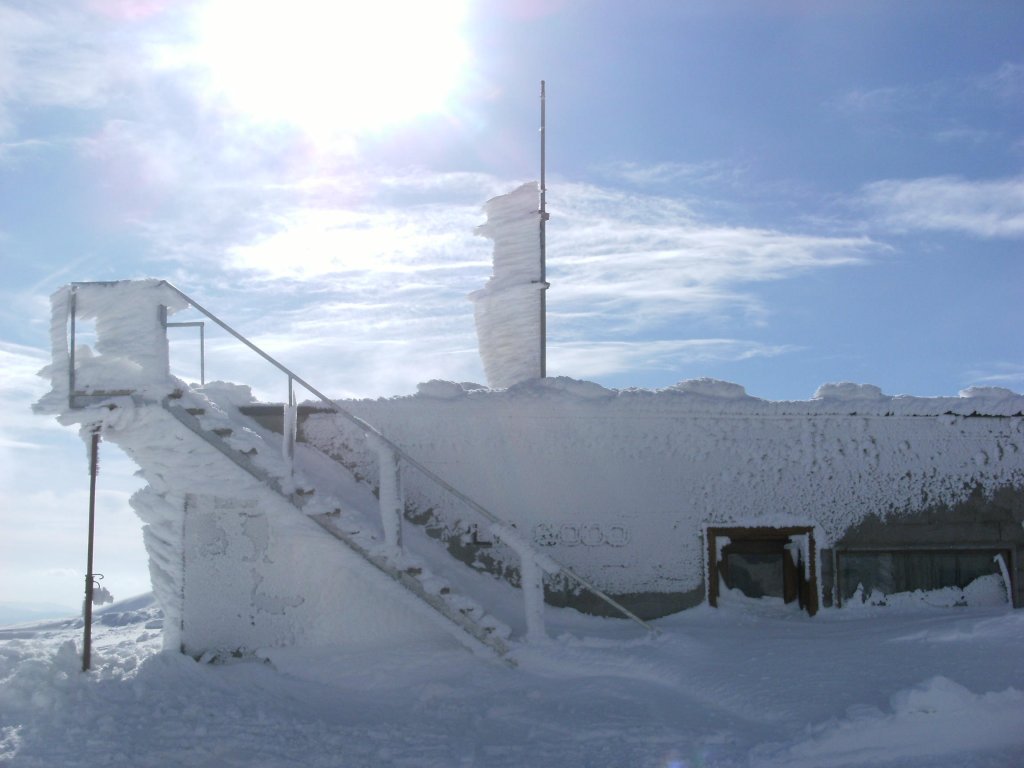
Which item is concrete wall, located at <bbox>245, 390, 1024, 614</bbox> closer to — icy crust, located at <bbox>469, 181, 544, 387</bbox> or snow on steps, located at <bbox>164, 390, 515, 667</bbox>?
snow on steps, located at <bbox>164, 390, 515, 667</bbox>

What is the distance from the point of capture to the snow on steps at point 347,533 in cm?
997

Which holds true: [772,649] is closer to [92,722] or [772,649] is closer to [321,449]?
[321,449]

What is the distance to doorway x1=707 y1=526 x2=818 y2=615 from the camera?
1197 cm

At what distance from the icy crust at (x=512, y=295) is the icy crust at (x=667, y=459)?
180cm

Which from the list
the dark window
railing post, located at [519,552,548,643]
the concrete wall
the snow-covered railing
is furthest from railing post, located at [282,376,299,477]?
the dark window

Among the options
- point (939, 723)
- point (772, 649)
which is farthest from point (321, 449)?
point (939, 723)

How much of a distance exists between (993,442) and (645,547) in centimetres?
452

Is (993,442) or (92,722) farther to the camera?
(993,442)

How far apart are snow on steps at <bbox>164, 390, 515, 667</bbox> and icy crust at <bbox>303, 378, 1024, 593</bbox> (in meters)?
1.67

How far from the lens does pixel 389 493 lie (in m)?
10.4

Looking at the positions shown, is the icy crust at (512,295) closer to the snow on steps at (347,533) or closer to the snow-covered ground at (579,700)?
the snow-covered ground at (579,700)

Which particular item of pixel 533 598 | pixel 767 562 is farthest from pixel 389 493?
pixel 767 562

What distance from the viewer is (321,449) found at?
11.9 m

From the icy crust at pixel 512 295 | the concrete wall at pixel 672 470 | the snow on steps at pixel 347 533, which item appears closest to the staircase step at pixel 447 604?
the snow on steps at pixel 347 533
